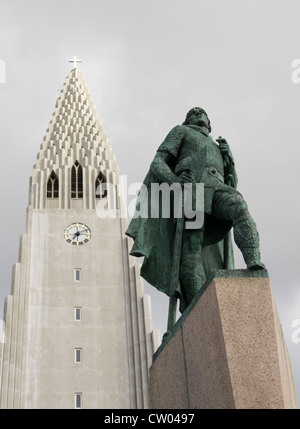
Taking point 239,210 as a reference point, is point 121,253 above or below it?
above

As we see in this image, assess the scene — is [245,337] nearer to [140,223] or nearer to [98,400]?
[140,223]

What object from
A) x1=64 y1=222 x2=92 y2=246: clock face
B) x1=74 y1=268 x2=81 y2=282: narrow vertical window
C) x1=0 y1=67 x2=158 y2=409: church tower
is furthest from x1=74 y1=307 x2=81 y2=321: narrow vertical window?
x1=64 y1=222 x2=92 y2=246: clock face

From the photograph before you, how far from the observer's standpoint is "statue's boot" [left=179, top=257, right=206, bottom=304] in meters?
6.55

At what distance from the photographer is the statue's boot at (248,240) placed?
18.7ft

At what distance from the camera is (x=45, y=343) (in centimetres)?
3753

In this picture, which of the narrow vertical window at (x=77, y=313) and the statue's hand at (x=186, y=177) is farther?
the narrow vertical window at (x=77, y=313)

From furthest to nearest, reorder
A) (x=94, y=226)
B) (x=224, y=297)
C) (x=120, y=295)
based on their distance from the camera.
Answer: (x=94, y=226) → (x=120, y=295) → (x=224, y=297)

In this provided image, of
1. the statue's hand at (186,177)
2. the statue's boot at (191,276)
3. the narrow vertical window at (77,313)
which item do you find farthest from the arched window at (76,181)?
the statue's boot at (191,276)

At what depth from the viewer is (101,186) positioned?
46.2 meters

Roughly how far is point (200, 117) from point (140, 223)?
1.46 m

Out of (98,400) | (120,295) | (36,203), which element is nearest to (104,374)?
(98,400)

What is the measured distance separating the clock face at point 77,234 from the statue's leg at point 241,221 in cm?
3571

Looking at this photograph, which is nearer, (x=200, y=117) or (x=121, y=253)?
(x=200, y=117)

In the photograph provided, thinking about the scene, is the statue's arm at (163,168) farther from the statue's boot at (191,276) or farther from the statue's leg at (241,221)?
the statue's boot at (191,276)
